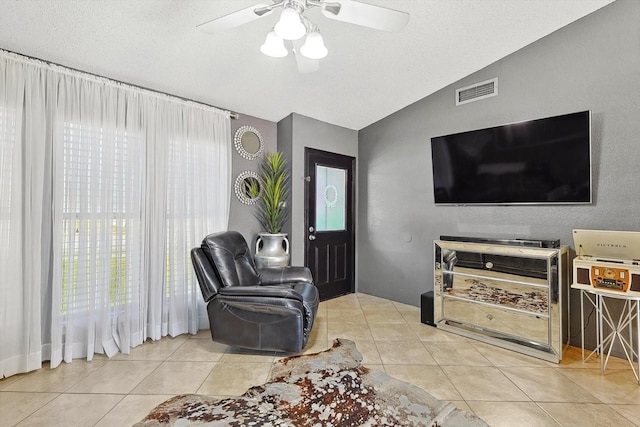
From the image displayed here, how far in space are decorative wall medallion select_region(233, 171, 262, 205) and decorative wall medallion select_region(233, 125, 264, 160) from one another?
228mm

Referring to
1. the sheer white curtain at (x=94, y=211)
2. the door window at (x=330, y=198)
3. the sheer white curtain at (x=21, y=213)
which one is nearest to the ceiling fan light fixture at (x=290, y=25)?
the sheer white curtain at (x=94, y=211)

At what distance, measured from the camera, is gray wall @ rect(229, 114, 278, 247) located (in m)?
3.65

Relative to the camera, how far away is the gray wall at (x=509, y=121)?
2.58 metres

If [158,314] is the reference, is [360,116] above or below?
above

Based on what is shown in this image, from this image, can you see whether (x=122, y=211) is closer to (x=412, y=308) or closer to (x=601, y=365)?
(x=412, y=308)

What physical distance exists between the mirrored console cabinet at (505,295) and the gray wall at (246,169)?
2.18m

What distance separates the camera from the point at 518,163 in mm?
3047

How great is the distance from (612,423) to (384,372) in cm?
132

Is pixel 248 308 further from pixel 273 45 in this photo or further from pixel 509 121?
pixel 509 121

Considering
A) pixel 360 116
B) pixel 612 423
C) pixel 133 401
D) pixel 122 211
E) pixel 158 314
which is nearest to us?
pixel 612 423

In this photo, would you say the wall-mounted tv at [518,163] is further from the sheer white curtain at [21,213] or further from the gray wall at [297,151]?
the sheer white curtain at [21,213]

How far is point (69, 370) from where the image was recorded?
2352 mm

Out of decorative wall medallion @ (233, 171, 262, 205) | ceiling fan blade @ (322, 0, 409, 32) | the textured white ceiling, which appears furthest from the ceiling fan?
decorative wall medallion @ (233, 171, 262, 205)

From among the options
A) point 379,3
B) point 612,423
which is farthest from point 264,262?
point 612,423
